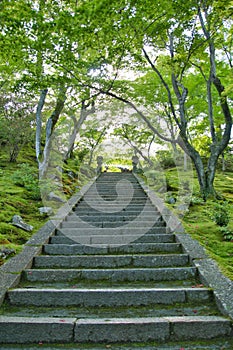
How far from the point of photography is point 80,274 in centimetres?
441

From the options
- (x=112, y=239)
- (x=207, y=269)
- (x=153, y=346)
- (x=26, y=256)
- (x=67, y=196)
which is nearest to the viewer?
(x=153, y=346)

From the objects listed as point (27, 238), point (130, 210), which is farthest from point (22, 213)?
point (130, 210)

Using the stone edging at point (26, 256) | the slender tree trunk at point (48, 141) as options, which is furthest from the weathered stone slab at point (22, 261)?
the slender tree trunk at point (48, 141)

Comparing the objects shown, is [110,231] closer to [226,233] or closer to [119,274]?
[119,274]

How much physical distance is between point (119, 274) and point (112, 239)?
1278mm

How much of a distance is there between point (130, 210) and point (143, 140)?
43.3 ft

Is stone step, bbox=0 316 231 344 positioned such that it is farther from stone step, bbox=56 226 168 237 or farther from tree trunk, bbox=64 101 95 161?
tree trunk, bbox=64 101 95 161

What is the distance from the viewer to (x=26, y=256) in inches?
185

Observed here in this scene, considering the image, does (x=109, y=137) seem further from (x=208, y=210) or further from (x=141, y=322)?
(x=141, y=322)

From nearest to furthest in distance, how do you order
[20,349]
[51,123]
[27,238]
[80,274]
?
[20,349], [80,274], [27,238], [51,123]

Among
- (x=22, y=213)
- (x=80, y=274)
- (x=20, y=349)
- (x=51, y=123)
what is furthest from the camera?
(x=51, y=123)

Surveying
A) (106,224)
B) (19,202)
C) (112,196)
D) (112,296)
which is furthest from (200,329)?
(112,196)

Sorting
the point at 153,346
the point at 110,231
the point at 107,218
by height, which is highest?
the point at 107,218

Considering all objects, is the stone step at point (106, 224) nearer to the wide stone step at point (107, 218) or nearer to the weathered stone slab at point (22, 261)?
the wide stone step at point (107, 218)
